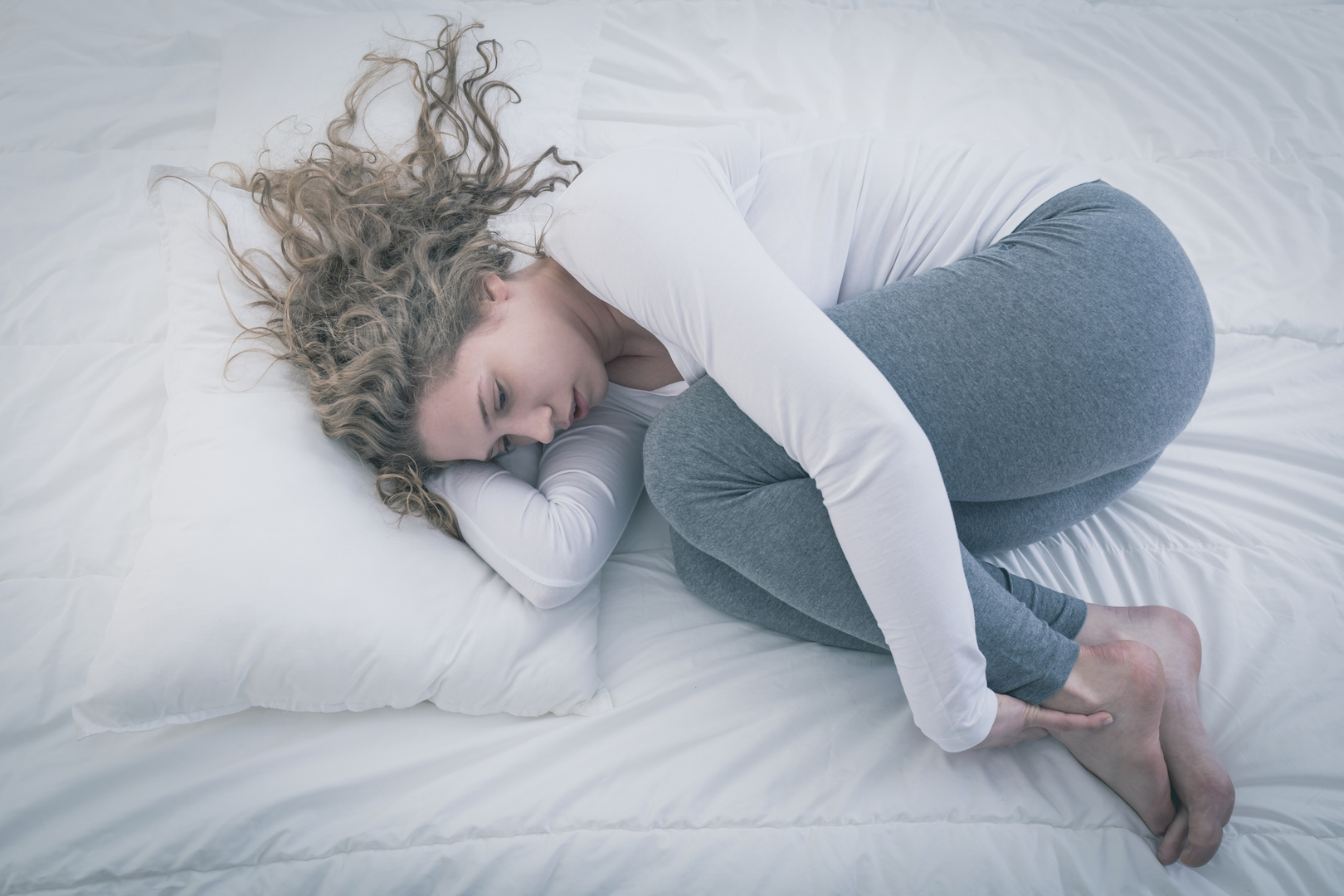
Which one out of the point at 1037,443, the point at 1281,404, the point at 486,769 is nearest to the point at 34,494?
the point at 486,769

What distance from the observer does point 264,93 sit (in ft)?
3.78

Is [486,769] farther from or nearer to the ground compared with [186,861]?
farther from the ground

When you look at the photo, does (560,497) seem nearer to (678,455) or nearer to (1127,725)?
(678,455)

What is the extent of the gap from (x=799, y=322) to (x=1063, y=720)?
52 centimetres

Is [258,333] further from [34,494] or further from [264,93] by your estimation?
[264,93]

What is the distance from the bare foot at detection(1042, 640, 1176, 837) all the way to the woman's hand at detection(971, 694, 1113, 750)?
1 centimetres

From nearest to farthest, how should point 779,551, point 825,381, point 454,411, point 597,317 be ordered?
1. point 825,381
2. point 779,551
3. point 454,411
4. point 597,317

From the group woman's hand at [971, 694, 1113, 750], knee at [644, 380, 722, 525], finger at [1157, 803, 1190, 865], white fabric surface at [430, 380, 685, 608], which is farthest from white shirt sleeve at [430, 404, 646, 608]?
finger at [1157, 803, 1190, 865]

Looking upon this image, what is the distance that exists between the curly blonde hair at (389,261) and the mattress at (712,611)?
220mm

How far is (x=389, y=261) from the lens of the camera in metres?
1.00

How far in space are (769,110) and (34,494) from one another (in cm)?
121

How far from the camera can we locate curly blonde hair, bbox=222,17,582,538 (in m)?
0.91

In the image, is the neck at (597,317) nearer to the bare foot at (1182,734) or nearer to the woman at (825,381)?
the woman at (825,381)

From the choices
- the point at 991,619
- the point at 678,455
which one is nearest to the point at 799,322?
the point at 678,455
